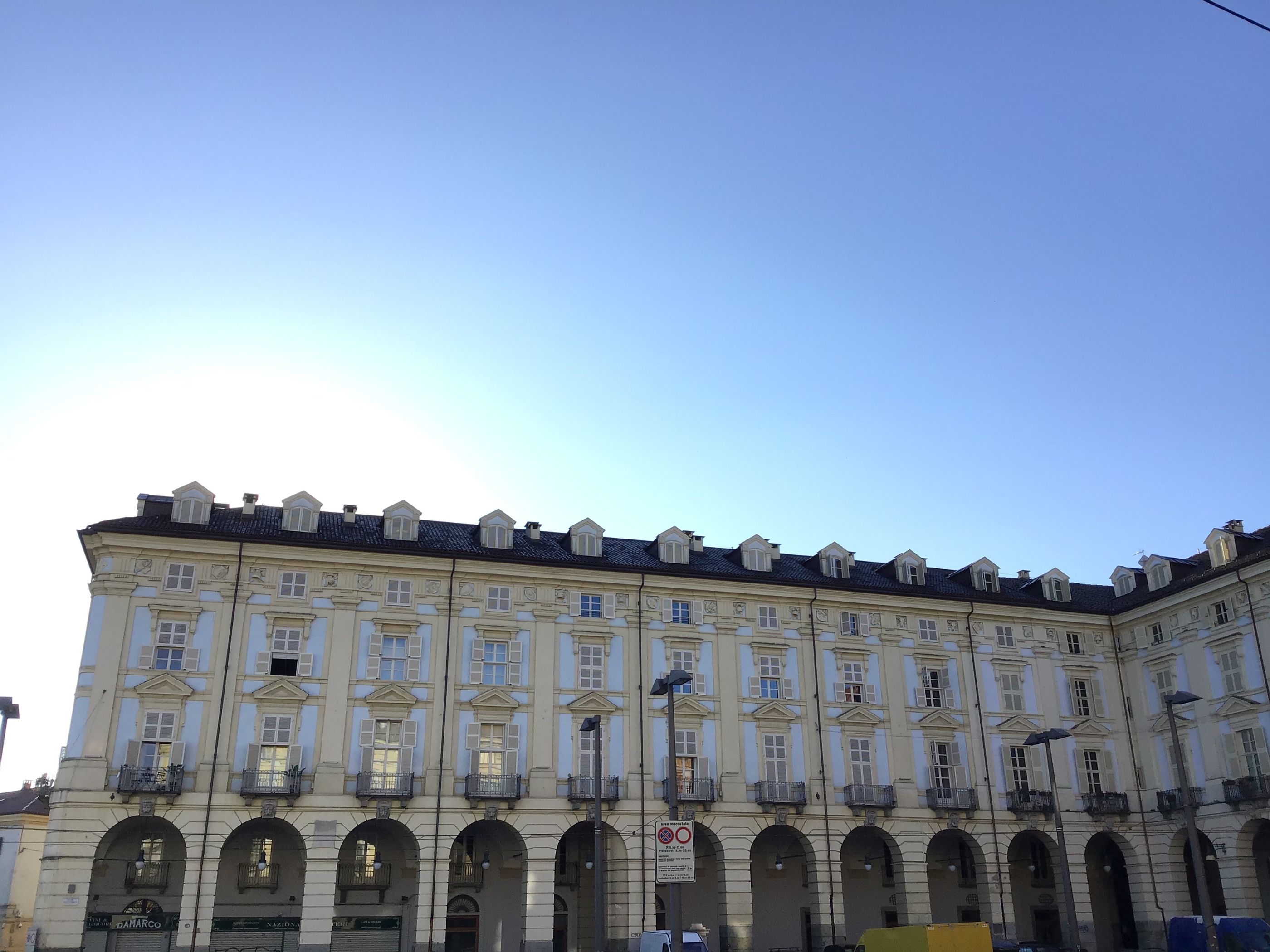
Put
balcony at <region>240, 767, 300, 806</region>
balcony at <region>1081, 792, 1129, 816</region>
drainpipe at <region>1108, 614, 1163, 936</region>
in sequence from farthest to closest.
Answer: balcony at <region>1081, 792, 1129, 816</region>
drainpipe at <region>1108, 614, 1163, 936</region>
balcony at <region>240, 767, 300, 806</region>

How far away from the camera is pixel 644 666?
5047 centimetres

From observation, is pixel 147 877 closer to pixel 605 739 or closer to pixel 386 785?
pixel 386 785

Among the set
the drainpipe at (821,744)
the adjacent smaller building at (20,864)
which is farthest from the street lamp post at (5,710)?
the adjacent smaller building at (20,864)

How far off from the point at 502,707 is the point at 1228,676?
1295 inches

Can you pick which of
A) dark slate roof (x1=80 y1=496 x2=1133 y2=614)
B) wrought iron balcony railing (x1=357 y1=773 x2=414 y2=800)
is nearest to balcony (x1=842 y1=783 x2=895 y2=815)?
dark slate roof (x1=80 y1=496 x2=1133 y2=614)

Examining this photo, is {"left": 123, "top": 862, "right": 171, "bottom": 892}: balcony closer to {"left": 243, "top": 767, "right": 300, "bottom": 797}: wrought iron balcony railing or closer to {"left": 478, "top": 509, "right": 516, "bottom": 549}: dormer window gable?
{"left": 243, "top": 767, "right": 300, "bottom": 797}: wrought iron balcony railing

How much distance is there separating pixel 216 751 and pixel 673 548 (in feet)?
72.8

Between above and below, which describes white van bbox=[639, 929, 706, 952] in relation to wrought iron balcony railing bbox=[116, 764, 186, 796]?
below

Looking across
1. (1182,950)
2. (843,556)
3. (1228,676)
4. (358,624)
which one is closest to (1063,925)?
(1182,950)

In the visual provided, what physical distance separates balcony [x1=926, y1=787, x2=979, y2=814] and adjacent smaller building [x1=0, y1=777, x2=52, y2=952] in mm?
55499

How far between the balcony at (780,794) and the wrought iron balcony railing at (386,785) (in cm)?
1513

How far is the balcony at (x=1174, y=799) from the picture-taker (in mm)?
51906

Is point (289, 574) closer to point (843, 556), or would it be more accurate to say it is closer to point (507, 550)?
point (507, 550)

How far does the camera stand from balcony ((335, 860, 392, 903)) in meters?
47.2
